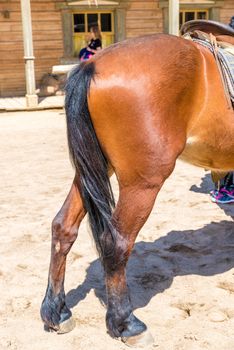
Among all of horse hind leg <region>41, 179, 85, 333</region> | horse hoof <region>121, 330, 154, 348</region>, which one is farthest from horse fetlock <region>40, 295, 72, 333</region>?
horse hoof <region>121, 330, 154, 348</region>

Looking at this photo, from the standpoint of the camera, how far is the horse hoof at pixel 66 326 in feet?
8.30

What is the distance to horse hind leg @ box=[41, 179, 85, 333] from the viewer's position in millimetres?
2564

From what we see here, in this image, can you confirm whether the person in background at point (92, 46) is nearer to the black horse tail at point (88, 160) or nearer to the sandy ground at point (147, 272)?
the sandy ground at point (147, 272)

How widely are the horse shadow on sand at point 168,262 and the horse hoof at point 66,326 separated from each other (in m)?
0.25

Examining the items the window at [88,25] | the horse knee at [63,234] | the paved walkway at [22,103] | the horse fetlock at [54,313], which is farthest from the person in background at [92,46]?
the horse fetlock at [54,313]

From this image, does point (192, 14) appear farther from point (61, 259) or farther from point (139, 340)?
point (139, 340)

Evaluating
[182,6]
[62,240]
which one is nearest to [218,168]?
[62,240]

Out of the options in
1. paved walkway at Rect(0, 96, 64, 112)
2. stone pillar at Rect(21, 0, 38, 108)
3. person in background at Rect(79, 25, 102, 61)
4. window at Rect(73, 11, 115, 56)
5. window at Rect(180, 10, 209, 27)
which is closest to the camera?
person in background at Rect(79, 25, 102, 61)

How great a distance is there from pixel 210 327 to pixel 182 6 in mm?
12798

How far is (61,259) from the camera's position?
2598 mm

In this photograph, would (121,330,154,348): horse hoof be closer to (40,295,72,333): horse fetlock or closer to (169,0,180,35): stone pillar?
(40,295,72,333): horse fetlock

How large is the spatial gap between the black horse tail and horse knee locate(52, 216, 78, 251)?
0.14 meters

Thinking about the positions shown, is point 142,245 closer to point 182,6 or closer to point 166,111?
point 166,111

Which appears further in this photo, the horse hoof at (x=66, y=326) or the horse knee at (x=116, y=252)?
the horse hoof at (x=66, y=326)
